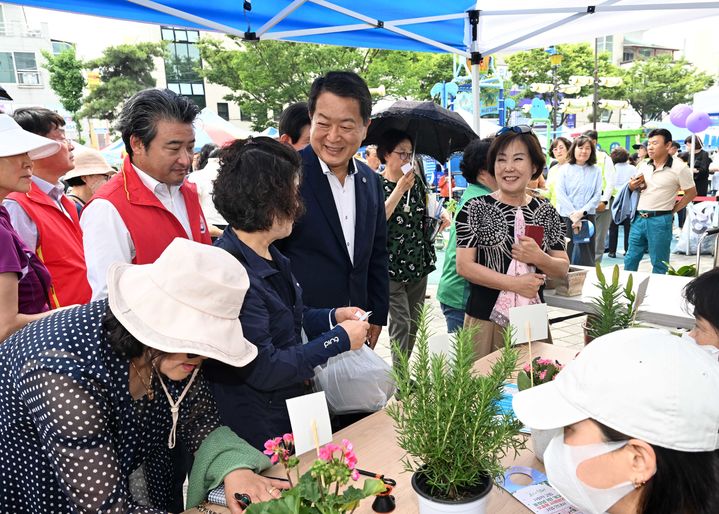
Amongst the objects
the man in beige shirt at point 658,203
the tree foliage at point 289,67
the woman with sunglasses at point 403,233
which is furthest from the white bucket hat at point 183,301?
the tree foliage at point 289,67

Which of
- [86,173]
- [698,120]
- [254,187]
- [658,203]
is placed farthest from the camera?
[698,120]

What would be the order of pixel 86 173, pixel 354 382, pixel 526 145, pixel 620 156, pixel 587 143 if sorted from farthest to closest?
pixel 620 156
pixel 587 143
pixel 86 173
pixel 526 145
pixel 354 382

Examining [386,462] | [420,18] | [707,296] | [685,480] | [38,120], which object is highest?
[420,18]

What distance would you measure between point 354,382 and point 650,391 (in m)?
1.10

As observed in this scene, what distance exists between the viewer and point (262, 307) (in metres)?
1.49

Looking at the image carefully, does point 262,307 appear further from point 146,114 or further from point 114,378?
point 146,114

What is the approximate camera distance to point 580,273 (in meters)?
2.91

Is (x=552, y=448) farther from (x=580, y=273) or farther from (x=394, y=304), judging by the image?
(x=394, y=304)

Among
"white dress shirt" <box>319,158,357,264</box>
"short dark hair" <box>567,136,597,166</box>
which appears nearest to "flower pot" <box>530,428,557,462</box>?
"white dress shirt" <box>319,158,357,264</box>

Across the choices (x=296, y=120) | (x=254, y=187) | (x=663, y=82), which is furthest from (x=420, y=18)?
(x=663, y=82)

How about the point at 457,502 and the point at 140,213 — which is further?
the point at 140,213

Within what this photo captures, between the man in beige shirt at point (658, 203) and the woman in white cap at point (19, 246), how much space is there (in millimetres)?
5619

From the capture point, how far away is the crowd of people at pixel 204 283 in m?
1.15

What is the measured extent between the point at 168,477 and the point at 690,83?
39.2 meters
